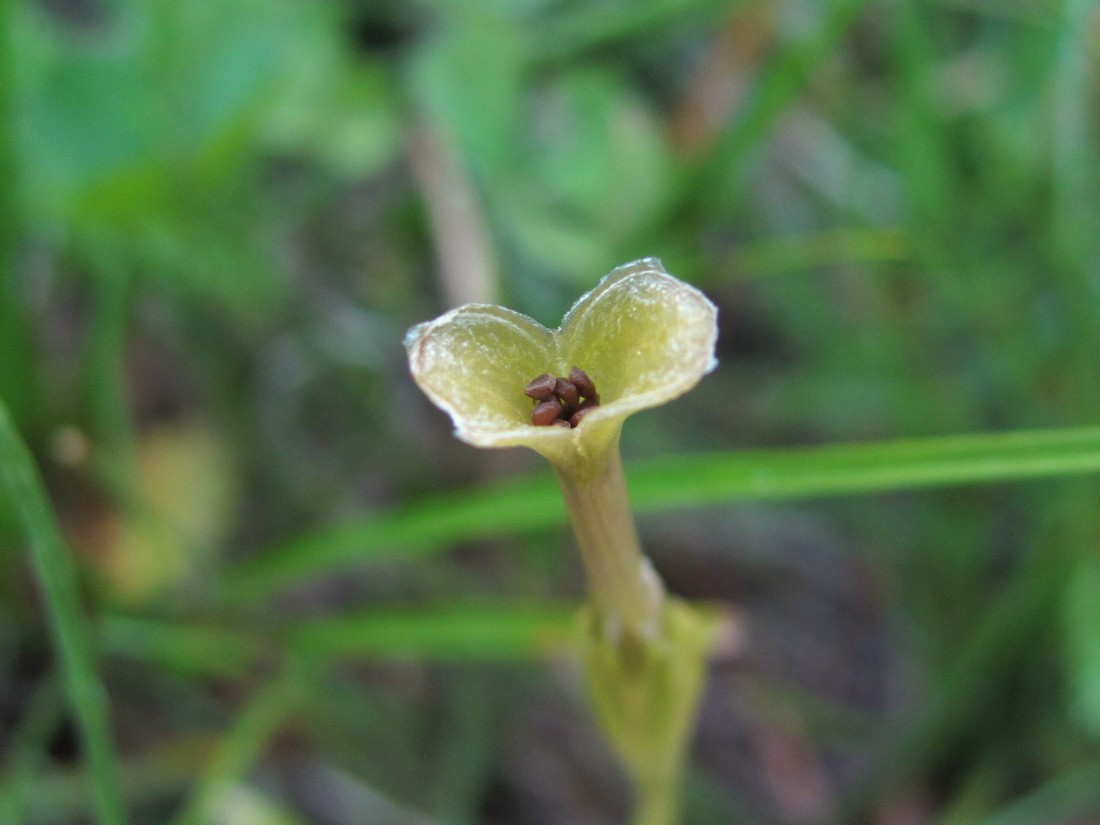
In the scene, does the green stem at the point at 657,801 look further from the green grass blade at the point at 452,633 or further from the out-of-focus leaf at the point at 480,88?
the out-of-focus leaf at the point at 480,88

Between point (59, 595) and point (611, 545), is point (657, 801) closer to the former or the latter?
point (611, 545)

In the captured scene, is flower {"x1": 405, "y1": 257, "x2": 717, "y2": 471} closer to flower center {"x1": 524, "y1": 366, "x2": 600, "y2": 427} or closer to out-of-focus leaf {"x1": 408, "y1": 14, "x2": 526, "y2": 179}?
flower center {"x1": 524, "y1": 366, "x2": 600, "y2": 427}

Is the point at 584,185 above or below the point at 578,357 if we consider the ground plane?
above

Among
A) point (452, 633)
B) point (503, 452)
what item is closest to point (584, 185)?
point (503, 452)

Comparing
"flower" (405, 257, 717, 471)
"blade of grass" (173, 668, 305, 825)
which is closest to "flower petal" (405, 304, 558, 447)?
"flower" (405, 257, 717, 471)

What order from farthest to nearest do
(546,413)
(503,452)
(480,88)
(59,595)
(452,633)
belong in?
(503,452), (480,88), (452,633), (59,595), (546,413)

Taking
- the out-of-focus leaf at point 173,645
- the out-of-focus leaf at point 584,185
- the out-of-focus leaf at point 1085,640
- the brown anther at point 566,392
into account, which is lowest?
the out-of-focus leaf at point 1085,640

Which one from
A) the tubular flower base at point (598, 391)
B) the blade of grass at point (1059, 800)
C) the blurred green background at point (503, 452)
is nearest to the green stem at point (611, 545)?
the tubular flower base at point (598, 391)
